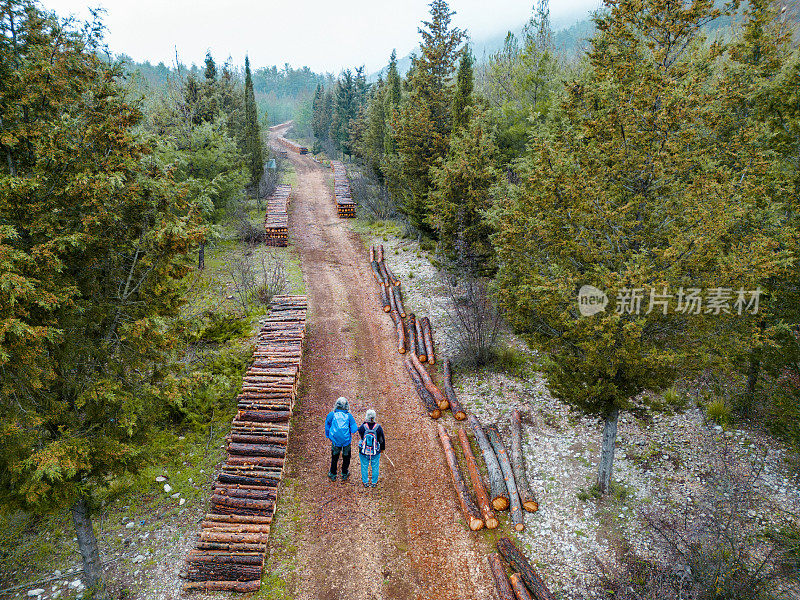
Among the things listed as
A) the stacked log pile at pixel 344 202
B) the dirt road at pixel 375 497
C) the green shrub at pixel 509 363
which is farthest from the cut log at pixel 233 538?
the stacked log pile at pixel 344 202

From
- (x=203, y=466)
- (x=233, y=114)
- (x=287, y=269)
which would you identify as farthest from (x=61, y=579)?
(x=233, y=114)

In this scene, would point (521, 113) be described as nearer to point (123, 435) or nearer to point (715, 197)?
point (715, 197)

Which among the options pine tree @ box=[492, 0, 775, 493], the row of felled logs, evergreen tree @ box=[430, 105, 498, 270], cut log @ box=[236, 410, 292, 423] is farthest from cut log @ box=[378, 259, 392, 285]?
the row of felled logs

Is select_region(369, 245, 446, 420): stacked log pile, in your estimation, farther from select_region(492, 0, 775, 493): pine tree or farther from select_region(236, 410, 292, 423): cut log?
select_region(492, 0, 775, 493): pine tree

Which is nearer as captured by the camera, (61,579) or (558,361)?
(61,579)

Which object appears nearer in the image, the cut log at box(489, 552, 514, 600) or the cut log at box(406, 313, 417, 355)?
the cut log at box(489, 552, 514, 600)

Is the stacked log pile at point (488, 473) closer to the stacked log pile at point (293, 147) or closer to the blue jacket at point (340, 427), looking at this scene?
the blue jacket at point (340, 427)
